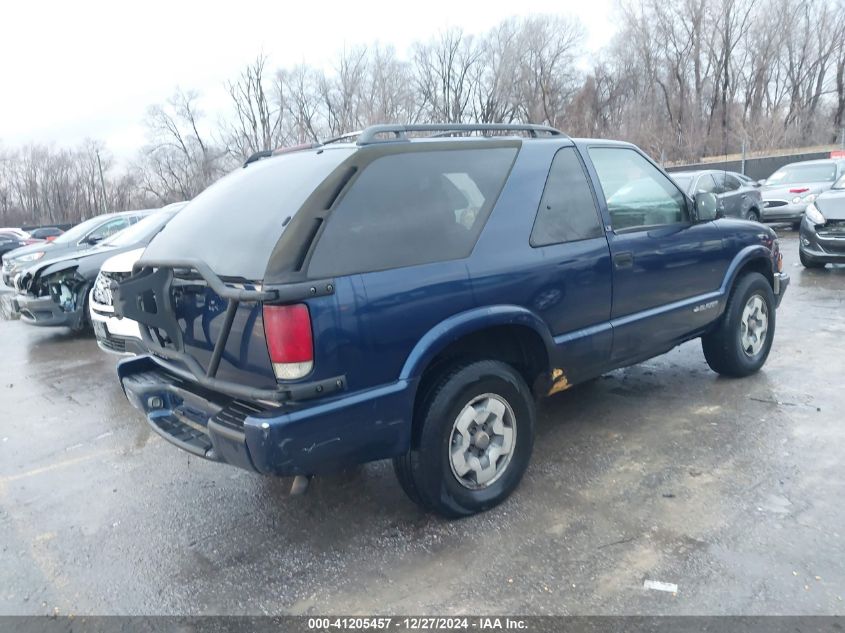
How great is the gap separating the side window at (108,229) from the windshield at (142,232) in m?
1.48

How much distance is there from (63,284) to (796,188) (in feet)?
49.6

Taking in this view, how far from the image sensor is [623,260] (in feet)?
13.1

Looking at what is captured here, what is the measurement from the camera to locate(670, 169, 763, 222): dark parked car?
41.6 ft

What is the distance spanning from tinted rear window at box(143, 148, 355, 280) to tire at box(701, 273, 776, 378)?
3.44 meters

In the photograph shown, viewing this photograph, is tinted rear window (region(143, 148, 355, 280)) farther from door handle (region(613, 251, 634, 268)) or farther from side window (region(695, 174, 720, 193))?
side window (region(695, 174, 720, 193))

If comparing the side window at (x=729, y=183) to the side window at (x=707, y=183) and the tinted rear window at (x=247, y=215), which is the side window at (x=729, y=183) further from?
the tinted rear window at (x=247, y=215)

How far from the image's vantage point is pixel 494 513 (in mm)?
3385

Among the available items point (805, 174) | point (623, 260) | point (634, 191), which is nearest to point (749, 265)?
point (634, 191)

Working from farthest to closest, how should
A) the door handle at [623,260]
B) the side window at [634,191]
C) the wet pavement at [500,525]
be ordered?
A: the side window at [634,191] < the door handle at [623,260] < the wet pavement at [500,525]

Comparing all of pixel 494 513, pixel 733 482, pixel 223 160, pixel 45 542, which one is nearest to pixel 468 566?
pixel 494 513

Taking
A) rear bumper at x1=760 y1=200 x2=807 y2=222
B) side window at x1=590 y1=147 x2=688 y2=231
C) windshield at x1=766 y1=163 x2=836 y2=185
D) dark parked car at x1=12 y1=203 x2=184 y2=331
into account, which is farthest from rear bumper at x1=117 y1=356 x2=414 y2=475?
windshield at x1=766 y1=163 x2=836 y2=185

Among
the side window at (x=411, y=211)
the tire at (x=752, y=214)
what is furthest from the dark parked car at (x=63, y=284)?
the tire at (x=752, y=214)

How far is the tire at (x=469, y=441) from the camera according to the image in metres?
3.10

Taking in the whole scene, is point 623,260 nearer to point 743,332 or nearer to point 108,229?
point 743,332
